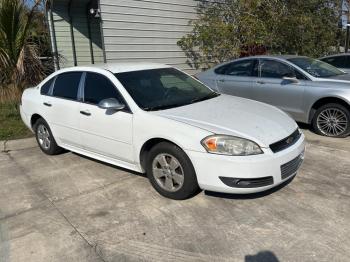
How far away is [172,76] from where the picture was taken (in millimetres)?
5340

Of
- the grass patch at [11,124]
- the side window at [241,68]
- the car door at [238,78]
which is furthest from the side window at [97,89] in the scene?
the side window at [241,68]

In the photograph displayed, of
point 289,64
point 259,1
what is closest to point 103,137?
point 289,64

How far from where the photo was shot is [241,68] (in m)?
7.88

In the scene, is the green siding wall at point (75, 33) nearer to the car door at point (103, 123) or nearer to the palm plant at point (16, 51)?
the palm plant at point (16, 51)

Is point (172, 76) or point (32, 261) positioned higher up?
point (172, 76)

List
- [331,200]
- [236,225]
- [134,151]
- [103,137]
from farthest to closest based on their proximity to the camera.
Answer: [103,137] → [134,151] → [331,200] → [236,225]

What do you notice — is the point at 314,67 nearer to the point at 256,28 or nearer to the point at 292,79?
the point at 292,79

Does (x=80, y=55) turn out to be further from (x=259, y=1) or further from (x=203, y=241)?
(x=203, y=241)

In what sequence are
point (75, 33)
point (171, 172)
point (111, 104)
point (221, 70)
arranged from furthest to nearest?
point (75, 33) < point (221, 70) < point (111, 104) < point (171, 172)

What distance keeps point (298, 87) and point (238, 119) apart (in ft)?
10.6

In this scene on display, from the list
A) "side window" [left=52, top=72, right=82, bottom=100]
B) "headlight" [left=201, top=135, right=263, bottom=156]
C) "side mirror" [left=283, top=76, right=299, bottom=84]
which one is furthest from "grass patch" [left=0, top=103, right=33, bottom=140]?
"side mirror" [left=283, top=76, right=299, bottom=84]

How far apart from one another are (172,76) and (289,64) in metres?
2.85

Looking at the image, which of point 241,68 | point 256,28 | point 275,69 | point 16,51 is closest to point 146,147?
point 275,69

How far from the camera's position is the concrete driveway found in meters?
3.30
